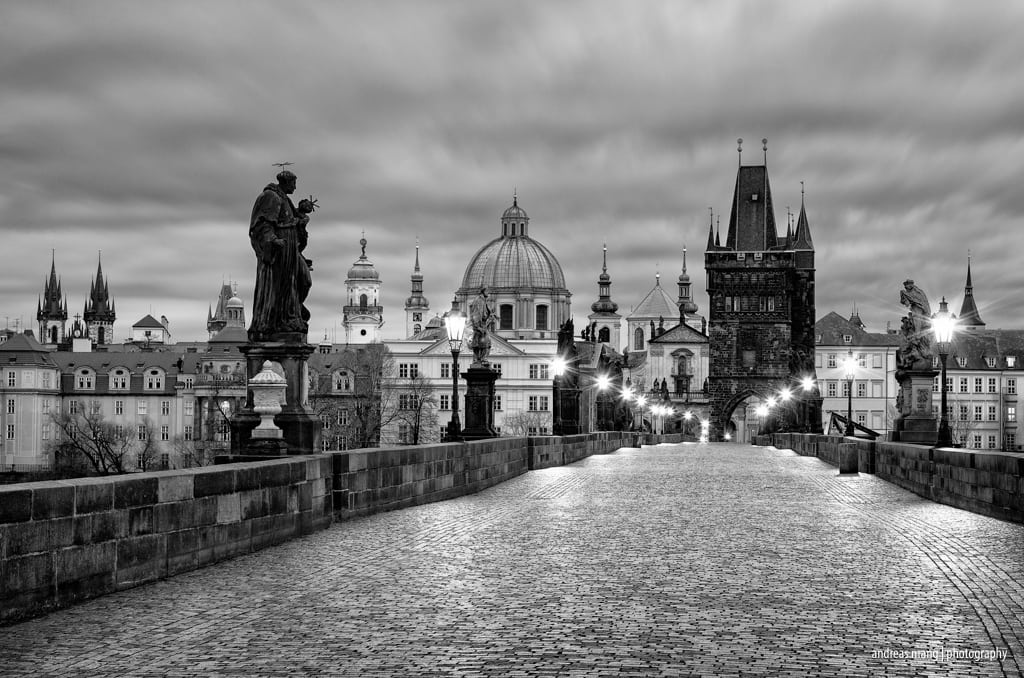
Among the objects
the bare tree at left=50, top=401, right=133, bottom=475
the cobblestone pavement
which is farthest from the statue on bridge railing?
the bare tree at left=50, top=401, right=133, bottom=475

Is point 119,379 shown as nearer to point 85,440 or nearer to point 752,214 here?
point 85,440

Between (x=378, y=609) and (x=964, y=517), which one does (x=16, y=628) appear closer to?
(x=378, y=609)

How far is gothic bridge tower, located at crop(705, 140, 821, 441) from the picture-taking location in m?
121

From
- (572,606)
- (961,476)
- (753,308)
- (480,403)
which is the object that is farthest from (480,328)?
(753,308)

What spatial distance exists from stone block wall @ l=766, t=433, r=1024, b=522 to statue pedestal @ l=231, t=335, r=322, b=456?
28.3 feet

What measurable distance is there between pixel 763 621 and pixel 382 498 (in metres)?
8.76

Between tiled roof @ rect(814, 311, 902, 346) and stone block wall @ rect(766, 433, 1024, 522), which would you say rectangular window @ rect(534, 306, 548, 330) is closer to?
tiled roof @ rect(814, 311, 902, 346)

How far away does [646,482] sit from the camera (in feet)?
84.8

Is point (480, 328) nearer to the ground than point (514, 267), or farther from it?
nearer to the ground

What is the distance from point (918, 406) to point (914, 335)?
1.76 metres

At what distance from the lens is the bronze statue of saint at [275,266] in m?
16.9

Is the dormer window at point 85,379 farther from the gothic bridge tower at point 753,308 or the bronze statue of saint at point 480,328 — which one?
the bronze statue of saint at point 480,328

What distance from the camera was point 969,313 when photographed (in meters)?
156

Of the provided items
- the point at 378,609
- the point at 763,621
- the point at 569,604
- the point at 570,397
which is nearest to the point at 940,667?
the point at 763,621
